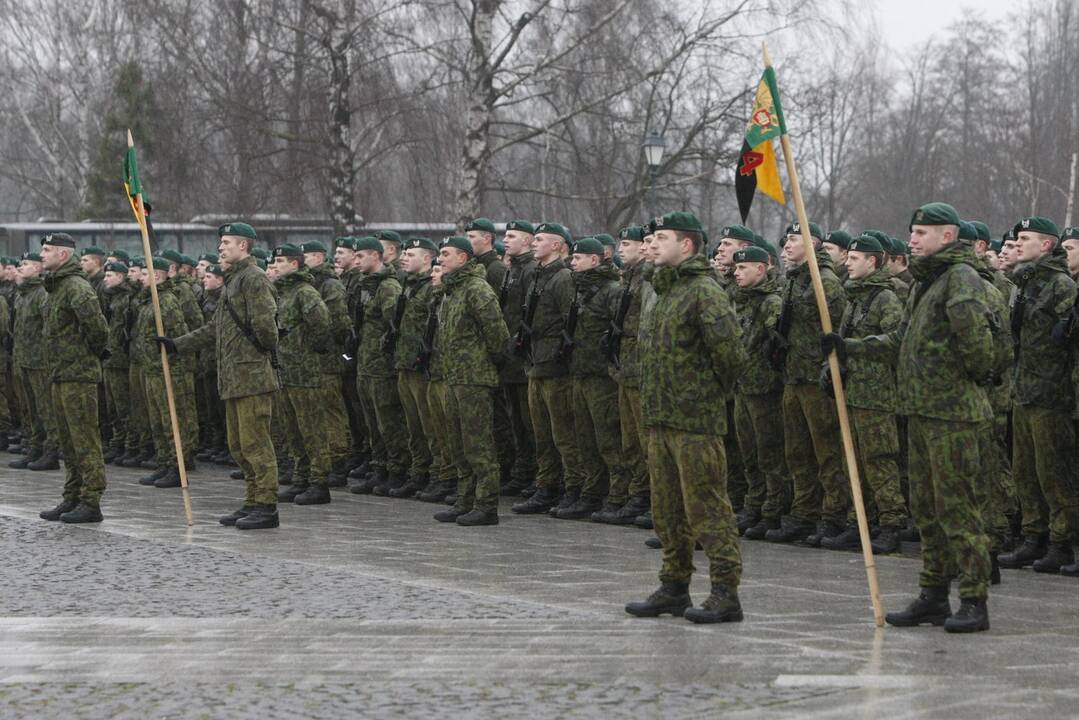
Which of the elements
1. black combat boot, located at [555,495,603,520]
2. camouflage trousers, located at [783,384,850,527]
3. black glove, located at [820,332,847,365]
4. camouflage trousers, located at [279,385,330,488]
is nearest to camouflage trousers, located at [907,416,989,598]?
black glove, located at [820,332,847,365]

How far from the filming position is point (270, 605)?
9547mm

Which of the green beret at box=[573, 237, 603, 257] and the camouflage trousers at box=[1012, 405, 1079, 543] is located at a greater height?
the green beret at box=[573, 237, 603, 257]

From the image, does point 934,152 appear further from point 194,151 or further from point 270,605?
point 270,605

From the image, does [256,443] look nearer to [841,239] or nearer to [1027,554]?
[841,239]

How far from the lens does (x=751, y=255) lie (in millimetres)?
12445

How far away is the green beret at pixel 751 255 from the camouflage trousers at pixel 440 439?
114 inches

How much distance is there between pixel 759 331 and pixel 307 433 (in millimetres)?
4506

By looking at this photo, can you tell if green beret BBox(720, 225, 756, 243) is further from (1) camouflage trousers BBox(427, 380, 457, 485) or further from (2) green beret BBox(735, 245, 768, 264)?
(1) camouflage trousers BBox(427, 380, 457, 485)

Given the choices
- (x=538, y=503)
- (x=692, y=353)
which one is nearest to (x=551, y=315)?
(x=538, y=503)

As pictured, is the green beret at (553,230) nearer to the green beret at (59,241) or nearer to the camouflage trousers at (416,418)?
the camouflage trousers at (416,418)

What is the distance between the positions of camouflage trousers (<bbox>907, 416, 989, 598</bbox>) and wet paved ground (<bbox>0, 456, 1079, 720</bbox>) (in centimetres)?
31

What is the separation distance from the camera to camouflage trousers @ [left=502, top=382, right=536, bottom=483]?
15.1 metres

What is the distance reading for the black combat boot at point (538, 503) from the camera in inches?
552

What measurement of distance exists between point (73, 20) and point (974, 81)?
31.6m
